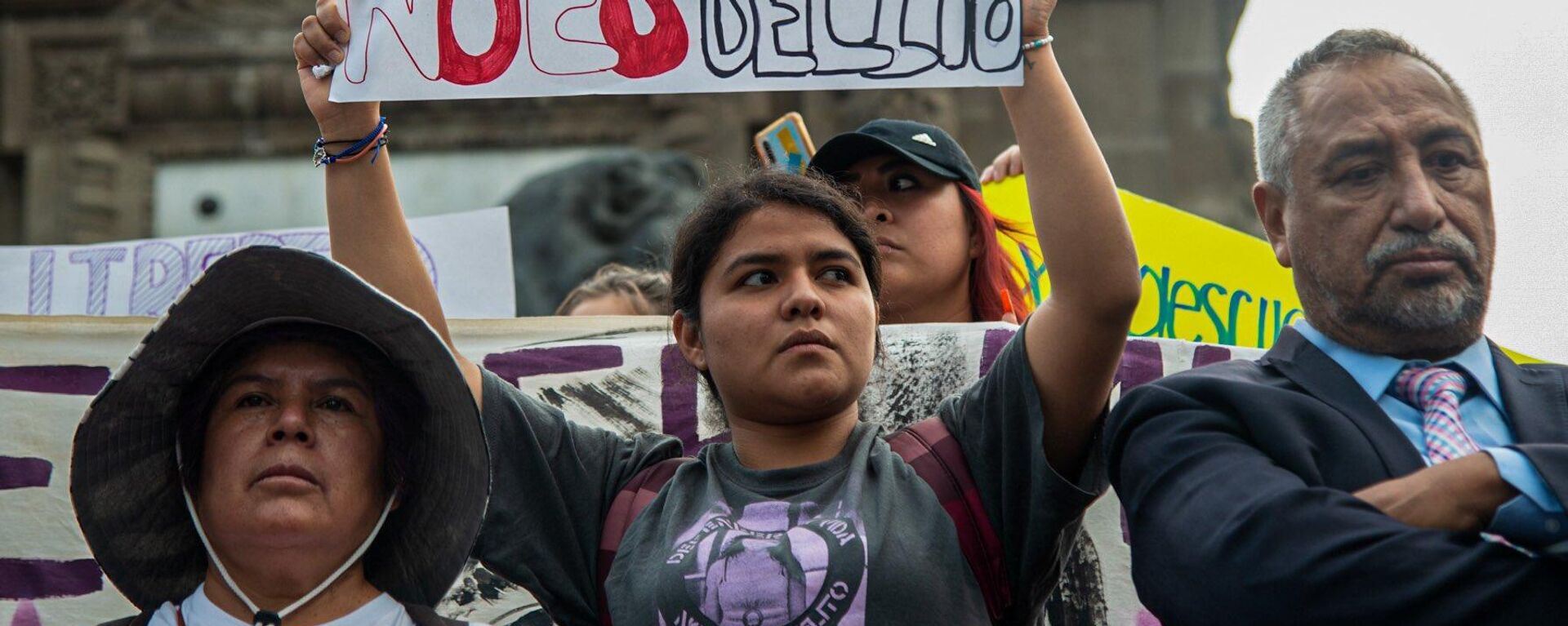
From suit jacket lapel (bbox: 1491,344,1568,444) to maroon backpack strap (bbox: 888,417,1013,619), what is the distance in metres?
0.67

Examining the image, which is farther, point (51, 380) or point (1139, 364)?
point (51, 380)

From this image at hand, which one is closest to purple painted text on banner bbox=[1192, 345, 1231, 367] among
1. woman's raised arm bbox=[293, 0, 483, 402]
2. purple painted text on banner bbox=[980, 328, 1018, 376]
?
purple painted text on banner bbox=[980, 328, 1018, 376]

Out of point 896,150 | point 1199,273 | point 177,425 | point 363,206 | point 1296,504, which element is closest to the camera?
point 1296,504

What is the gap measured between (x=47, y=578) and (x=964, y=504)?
1748 mm

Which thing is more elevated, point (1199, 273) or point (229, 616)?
point (1199, 273)

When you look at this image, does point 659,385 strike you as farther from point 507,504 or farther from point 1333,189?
point 1333,189

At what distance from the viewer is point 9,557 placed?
10.6 ft

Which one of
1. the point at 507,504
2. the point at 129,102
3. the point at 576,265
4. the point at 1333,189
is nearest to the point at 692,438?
the point at 507,504

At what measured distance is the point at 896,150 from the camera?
3.31 metres

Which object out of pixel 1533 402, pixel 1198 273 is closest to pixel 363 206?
pixel 1533 402

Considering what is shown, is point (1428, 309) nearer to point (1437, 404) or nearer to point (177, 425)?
point (1437, 404)

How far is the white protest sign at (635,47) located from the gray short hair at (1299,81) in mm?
457

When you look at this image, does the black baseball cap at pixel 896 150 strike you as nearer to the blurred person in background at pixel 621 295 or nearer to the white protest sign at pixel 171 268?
the blurred person in background at pixel 621 295

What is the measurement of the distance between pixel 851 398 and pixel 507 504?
51cm
